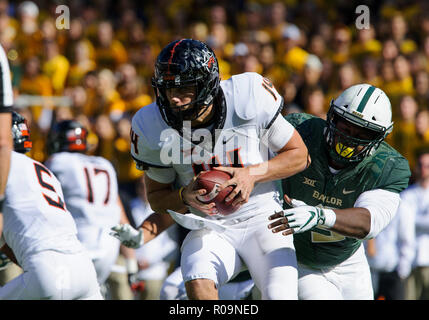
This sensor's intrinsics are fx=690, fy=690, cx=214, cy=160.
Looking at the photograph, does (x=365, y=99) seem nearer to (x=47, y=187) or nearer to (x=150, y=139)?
(x=150, y=139)

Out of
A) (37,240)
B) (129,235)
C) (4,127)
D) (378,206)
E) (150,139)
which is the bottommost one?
(129,235)

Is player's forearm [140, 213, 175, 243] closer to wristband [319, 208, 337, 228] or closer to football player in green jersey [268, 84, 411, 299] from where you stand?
football player in green jersey [268, 84, 411, 299]

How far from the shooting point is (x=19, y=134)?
4.22 m

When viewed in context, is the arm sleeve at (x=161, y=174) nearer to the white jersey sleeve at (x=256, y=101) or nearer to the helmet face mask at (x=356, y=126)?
the white jersey sleeve at (x=256, y=101)

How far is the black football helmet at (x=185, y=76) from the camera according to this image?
3.62m

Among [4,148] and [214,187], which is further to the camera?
[214,187]

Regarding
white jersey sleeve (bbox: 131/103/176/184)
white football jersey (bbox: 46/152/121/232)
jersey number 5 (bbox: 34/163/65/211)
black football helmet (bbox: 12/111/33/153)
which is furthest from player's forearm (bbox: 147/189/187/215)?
white football jersey (bbox: 46/152/121/232)

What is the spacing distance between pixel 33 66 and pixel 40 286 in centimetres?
554

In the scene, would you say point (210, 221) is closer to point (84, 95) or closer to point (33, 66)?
point (84, 95)

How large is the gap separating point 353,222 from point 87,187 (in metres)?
2.78

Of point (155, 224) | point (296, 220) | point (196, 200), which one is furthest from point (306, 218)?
point (155, 224)

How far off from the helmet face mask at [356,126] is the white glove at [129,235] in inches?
49.2

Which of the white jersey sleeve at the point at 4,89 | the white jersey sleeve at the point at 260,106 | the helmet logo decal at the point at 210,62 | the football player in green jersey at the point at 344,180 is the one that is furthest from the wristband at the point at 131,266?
the white jersey sleeve at the point at 4,89
